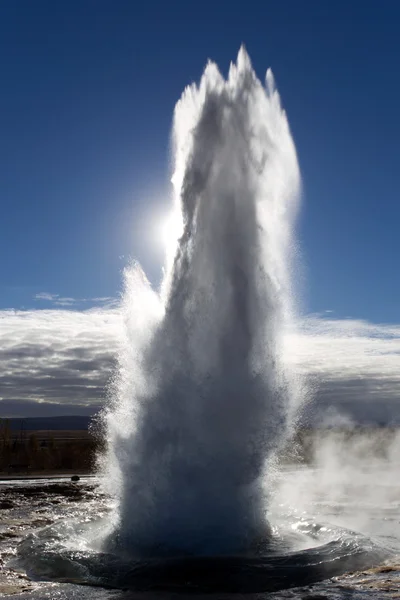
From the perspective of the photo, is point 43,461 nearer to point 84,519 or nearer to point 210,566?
point 84,519

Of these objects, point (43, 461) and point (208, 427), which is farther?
point (43, 461)

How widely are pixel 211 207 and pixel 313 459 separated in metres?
38.5

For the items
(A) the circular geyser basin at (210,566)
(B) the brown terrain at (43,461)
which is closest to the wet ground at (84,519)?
(A) the circular geyser basin at (210,566)

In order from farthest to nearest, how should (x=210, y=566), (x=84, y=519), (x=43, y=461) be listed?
(x=43, y=461)
(x=84, y=519)
(x=210, y=566)

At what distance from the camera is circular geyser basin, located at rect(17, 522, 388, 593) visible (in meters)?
10.7

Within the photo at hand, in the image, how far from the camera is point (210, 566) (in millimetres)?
11547

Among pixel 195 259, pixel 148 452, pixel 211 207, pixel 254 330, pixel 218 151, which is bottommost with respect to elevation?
pixel 148 452

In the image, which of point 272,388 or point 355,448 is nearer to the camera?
point 272,388

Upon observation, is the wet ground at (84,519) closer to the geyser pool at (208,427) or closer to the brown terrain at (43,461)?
the geyser pool at (208,427)

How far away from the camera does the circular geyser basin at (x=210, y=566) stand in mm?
10664

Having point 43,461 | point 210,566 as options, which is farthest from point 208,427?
point 43,461

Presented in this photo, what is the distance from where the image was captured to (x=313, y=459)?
5041 cm

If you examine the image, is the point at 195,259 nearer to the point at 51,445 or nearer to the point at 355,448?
the point at 355,448

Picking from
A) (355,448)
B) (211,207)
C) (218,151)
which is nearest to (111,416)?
(211,207)
